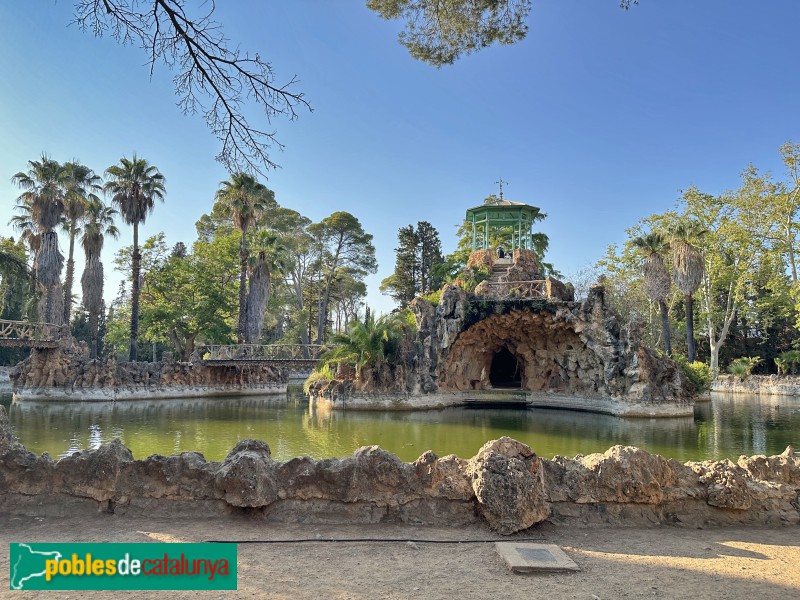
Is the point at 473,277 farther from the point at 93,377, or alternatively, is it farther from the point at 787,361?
the point at 787,361

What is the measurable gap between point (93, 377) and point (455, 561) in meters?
26.3

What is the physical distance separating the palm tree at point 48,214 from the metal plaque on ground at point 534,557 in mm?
29315

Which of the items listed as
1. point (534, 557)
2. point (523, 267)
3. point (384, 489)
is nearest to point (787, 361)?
point (523, 267)

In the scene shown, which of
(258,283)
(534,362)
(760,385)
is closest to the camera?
(534,362)

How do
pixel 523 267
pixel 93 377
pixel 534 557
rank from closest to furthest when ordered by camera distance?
1. pixel 534 557
2. pixel 93 377
3. pixel 523 267

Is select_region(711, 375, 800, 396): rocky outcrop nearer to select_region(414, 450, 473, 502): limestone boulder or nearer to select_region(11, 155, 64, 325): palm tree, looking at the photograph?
select_region(414, 450, 473, 502): limestone boulder

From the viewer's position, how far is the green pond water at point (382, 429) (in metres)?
12.7

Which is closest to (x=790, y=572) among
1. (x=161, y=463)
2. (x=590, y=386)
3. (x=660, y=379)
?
(x=161, y=463)

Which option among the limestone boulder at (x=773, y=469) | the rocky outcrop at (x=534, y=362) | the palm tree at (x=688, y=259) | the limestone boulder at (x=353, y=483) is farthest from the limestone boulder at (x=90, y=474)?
the palm tree at (x=688, y=259)

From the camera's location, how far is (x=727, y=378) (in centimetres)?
3541

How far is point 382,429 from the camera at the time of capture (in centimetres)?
1673

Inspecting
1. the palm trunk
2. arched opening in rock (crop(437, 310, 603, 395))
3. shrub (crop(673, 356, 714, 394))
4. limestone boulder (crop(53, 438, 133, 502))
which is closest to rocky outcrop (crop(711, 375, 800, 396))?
shrub (crop(673, 356, 714, 394))

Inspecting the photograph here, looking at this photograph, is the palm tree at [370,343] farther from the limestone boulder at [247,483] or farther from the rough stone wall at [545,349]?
the limestone boulder at [247,483]

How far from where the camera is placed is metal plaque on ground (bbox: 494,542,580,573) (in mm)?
3896
